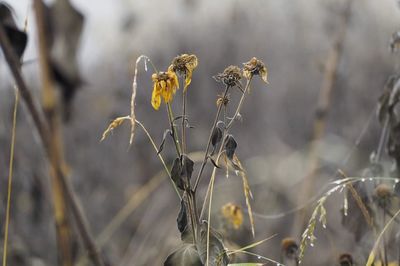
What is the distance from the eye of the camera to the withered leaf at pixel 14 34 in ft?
5.13

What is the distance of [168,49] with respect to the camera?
8.07 metres

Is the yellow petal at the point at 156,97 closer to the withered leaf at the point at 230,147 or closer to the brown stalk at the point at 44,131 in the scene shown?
the withered leaf at the point at 230,147

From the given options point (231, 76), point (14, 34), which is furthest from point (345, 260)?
point (14, 34)

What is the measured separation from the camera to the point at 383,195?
59.7 inches

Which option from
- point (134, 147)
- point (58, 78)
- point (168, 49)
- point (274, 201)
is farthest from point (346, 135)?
point (58, 78)

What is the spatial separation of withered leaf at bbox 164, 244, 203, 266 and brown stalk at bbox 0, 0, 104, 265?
40 centimetres

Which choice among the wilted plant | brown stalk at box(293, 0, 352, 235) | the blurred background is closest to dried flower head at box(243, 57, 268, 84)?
the wilted plant

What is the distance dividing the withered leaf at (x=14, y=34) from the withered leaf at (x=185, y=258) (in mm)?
638

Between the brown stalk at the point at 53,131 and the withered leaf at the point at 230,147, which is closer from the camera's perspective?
the withered leaf at the point at 230,147

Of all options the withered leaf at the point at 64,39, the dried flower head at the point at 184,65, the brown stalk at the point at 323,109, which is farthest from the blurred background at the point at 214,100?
the dried flower head at the point at 184,65

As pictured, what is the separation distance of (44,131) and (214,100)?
557 centimetres

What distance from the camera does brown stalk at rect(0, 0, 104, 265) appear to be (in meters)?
1.38

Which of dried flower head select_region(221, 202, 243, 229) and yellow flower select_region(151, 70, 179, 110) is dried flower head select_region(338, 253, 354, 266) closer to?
dried flower head select_region(221, 202, 243, 229)

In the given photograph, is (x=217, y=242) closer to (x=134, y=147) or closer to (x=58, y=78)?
(x=58, y=78)
